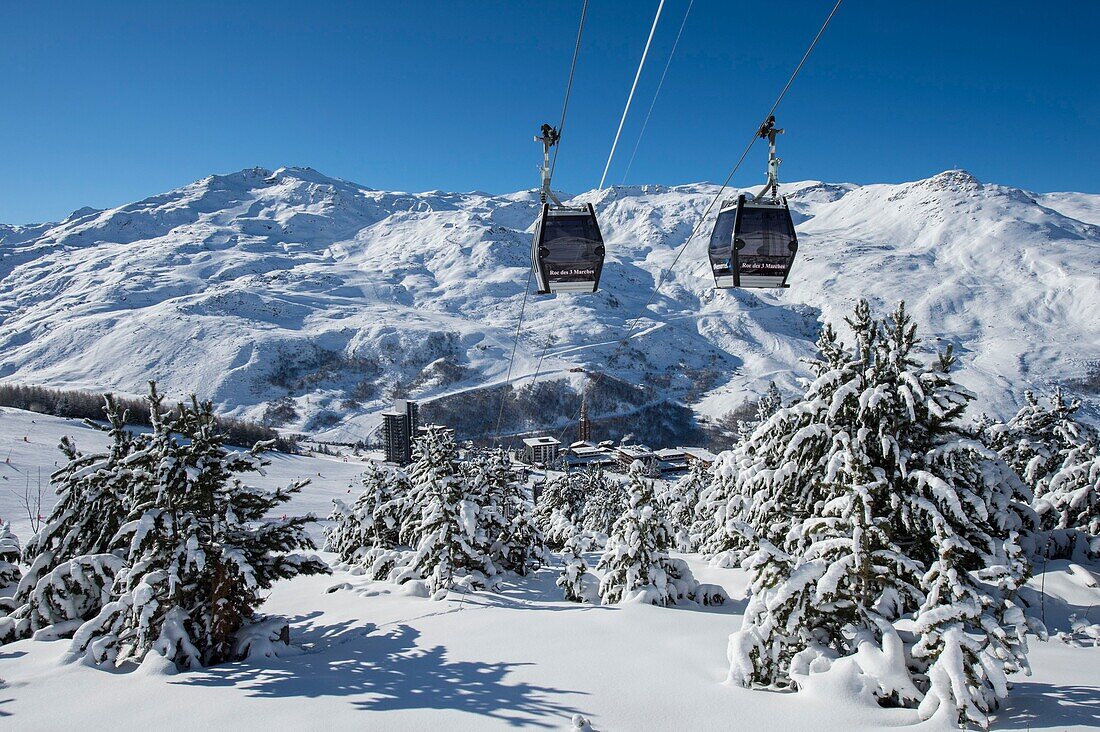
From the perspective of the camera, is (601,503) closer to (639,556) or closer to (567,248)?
(639,556)

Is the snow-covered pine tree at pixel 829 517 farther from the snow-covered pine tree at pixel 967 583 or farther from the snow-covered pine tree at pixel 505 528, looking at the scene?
the snow-covered pine tree at pixel 505 528

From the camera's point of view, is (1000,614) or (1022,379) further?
(1022,379)

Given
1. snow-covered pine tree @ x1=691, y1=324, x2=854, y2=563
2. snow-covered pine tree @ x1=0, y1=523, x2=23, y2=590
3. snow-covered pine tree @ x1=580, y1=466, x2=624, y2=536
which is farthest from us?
snow-covered pine tree @ x1=580, y1=466, x2=624, y2=536

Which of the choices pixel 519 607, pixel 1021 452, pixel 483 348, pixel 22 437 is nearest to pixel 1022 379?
pixel 483 348

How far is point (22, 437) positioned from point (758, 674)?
79140mm

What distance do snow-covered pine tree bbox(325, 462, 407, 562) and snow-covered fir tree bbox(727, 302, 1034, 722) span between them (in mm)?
15210

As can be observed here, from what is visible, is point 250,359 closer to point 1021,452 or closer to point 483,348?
point 483,348

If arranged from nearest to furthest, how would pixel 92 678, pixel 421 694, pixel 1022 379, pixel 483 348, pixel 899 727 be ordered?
pixel 899 727 → pixel 421 694 → pixel 92 678 → pixel 1022 379 → pixel 483 348

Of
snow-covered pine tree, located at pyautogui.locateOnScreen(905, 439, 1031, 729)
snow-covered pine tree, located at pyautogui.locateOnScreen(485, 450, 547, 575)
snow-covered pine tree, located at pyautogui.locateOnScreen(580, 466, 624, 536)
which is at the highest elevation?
snow-covered pine tree, located at pyautogui.locateOnScreen(905, 439, 1031, 729)

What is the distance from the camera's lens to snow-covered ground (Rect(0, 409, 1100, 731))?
6.45 meters

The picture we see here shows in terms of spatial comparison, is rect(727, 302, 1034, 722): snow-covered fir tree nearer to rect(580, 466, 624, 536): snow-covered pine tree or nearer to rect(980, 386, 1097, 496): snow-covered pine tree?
rect(980, 386, 1097, 496): snow-covered pine tree

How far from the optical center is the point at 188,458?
969cm

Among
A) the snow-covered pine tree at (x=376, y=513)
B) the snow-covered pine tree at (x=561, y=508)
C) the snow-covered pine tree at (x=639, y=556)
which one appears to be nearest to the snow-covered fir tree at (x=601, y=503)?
Answer: the snow-covered pine tree at (x=561, y=508)

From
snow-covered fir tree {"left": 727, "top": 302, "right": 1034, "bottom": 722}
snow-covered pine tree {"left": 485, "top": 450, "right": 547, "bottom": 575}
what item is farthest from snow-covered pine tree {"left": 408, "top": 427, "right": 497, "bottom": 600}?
snow-covered fir tree {"left": 727, "top": 302, "right": 1034, "bottom": 722}
